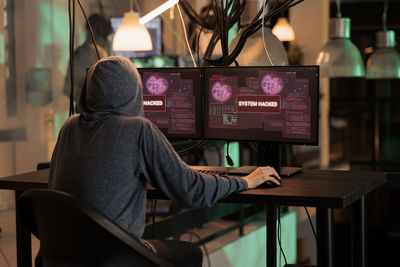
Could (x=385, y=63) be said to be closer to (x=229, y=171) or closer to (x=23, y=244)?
(x=229, y=171)

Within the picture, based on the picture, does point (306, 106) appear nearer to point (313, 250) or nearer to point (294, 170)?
point (294, 170)

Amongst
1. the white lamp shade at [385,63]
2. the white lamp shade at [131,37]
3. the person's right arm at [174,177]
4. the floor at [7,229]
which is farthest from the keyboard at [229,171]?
the white lamp shade at [385,63]

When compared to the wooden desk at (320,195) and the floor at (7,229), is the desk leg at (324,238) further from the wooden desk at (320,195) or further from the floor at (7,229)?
the floor at (7,229)

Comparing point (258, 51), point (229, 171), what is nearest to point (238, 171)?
point (229, 171)

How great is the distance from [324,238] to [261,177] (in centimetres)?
32

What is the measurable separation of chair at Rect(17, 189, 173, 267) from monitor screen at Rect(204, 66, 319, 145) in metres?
0.98

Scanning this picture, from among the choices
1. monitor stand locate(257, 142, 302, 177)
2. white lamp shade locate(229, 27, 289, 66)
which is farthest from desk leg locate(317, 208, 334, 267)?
white lamp shade locate(229, 27, 289, 66)

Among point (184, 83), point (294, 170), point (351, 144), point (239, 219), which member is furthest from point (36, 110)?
point (351, 144)

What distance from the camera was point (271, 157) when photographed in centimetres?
265

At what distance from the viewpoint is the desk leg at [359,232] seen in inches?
95.8

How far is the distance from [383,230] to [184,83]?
8052 millimetres

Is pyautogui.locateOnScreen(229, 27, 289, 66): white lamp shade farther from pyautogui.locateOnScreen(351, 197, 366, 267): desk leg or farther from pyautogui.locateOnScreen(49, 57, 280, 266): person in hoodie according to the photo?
pyautogui.locateOnScreen(49, 57, 280, 266): person in hoodie

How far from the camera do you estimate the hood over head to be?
1997 mm

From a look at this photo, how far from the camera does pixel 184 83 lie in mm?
2830
